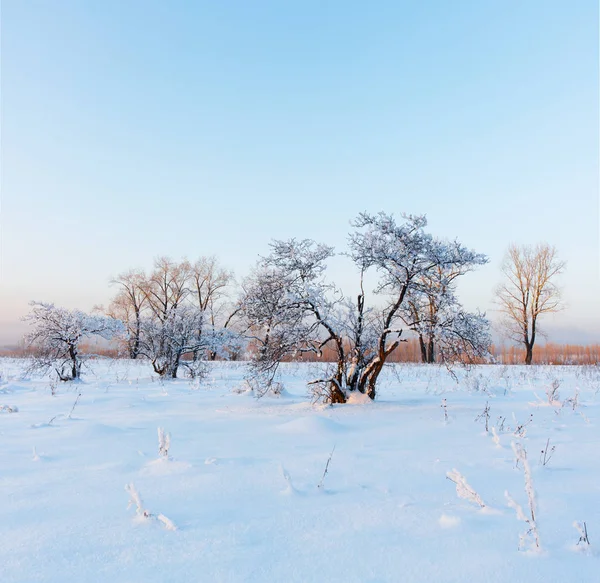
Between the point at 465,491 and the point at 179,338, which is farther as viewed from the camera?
the point at 179,338

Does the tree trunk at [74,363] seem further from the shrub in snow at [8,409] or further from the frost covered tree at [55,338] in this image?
the shrub in snow at [8,409]

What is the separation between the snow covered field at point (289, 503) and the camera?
2.23 meters

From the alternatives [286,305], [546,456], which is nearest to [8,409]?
[286,305]

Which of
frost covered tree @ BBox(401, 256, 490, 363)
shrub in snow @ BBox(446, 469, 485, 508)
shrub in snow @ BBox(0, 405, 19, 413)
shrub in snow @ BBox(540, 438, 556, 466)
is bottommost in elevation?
shrub in snow @ BBox(0, 405, 19, 413)

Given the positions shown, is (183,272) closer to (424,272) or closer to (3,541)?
(424,272)

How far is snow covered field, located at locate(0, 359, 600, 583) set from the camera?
2.23 metres

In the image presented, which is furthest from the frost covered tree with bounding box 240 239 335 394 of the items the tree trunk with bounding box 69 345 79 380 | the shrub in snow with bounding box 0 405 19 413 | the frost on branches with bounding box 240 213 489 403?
the tree trunk with bounding box 69 345 79 380

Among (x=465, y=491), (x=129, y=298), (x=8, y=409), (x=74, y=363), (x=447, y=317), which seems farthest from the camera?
(x=129, y=298)

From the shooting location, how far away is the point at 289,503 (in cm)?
316

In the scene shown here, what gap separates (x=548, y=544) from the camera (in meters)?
2.51

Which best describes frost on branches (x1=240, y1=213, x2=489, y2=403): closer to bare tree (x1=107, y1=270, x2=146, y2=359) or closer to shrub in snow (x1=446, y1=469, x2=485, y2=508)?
shrub in snow (x1=446, y1=469, x2=485, y2=508)

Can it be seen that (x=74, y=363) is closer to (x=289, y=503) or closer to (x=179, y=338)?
(x=179, y=338)

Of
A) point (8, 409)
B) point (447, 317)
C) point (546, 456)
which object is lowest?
point (8, 409)

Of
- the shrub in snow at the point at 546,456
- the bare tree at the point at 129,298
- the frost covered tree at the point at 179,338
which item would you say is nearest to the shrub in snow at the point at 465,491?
the shrub in snow at the point at 546,456
